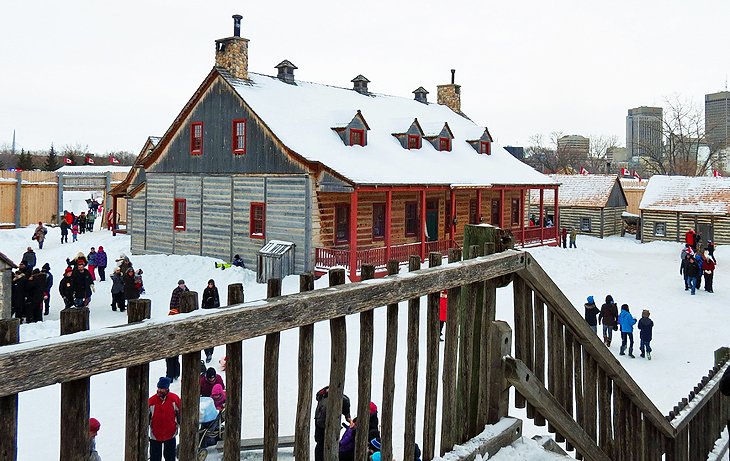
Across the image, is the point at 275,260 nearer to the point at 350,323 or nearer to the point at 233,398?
the point at 350,323

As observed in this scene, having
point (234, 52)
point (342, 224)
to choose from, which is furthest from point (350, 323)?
point (234, 52)

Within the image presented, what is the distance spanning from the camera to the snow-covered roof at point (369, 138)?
24.4 metres

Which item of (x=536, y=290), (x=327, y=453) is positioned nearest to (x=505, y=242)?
(x=536, y=290)

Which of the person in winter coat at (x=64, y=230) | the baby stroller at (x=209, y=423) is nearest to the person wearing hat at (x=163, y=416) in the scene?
the baby stroller at (x=209, y=423)

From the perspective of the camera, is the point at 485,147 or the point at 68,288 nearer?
the point at 68,288

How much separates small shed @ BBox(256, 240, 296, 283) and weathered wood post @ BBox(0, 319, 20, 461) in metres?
20.5

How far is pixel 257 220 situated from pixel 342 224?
3.35 metres

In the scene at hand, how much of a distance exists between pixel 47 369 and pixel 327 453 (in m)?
1.45

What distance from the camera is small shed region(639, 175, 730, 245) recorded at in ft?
124

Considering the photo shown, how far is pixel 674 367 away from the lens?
14.5 metres

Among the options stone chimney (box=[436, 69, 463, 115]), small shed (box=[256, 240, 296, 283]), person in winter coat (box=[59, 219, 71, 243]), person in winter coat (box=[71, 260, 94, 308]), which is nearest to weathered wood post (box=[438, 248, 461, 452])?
person in winter coat (box=[71, 260, 94, 308])

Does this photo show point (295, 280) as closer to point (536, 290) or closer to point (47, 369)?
point (536, 290)

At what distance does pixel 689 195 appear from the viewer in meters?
39.7

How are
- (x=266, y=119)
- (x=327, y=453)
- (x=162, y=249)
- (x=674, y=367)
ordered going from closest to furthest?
(x=327, y=453), (x=674, y=367), (x=266, y=119), (x=162, y=249)
